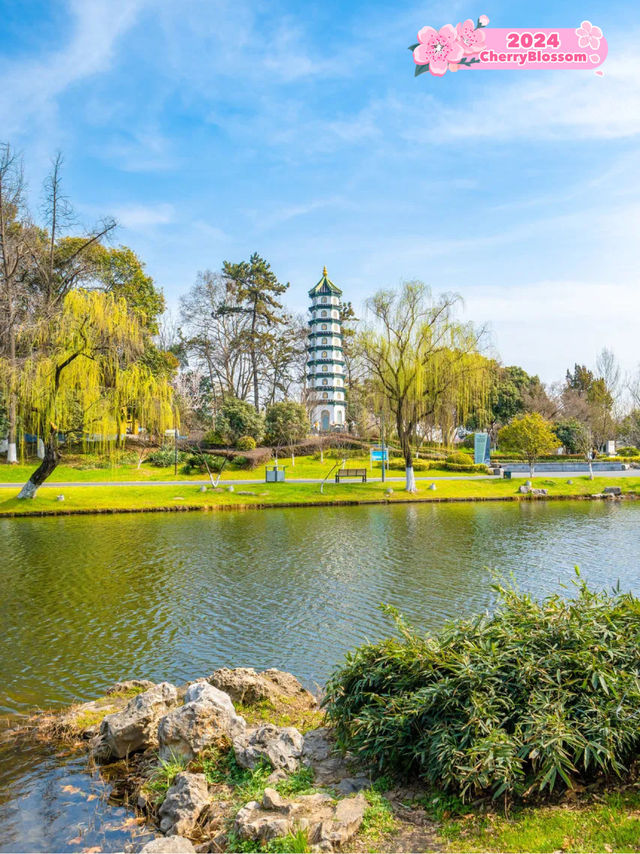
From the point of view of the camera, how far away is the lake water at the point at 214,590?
7.62 m

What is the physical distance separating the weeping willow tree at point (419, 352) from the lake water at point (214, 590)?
10.9 metres

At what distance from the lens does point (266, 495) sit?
97.5ft

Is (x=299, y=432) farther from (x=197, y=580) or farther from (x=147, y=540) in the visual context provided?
(x=197, y=580)

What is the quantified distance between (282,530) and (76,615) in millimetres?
10491

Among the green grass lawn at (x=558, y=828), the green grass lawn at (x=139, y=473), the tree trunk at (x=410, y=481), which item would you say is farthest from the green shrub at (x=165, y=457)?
the green grass lawn at (x=558, y=828)

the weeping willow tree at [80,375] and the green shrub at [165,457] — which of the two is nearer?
the weeping willow tree at [80,375]

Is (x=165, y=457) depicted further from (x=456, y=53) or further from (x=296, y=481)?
(x=456, y=53)

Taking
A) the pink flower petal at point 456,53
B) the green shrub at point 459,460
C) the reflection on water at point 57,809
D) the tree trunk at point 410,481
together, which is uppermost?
the pink flower petal at point 456,53

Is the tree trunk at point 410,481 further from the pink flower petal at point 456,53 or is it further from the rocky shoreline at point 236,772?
the rocky shoreline at point 236,772

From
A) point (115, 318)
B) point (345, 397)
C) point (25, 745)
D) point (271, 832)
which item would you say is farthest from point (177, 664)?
point (345, 397)

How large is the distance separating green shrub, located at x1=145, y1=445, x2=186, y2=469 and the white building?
2088 centimetres

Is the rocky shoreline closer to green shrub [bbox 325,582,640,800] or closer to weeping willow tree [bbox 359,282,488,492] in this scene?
green shrub [bbox 325,582,640,800]

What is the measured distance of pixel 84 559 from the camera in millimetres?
15836

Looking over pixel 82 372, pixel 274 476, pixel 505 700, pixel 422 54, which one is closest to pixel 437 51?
pixel 422 54
